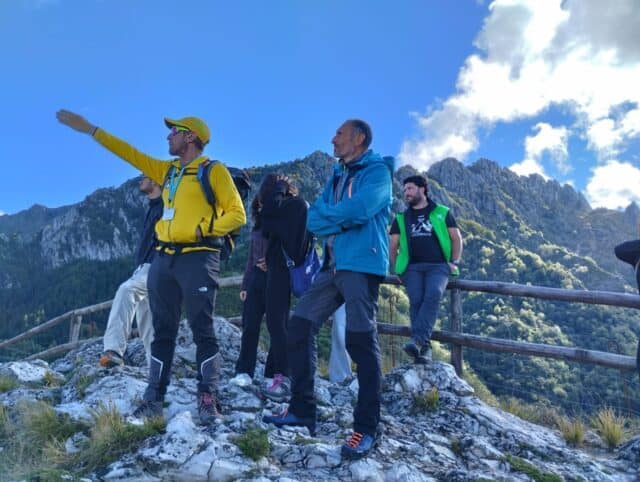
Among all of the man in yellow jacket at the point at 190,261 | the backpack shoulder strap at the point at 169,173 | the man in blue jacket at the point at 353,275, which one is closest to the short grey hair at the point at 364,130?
the man in blue jacket at the point at 353,275

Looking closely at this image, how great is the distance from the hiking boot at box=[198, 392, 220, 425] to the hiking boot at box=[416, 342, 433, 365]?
2.00 meters

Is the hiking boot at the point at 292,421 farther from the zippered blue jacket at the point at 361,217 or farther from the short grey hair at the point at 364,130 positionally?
the short grey hair at the point at 364,130

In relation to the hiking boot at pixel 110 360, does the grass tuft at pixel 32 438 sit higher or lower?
lower

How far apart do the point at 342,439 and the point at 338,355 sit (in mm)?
1916

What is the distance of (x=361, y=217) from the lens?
3.12 meters

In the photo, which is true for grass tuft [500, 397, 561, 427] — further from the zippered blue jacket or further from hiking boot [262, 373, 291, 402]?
the zippered blue jacket

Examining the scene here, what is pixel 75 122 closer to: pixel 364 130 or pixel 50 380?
pixel 364 130

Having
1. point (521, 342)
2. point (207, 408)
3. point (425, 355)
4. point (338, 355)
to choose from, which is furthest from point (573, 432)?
point (207, 408)

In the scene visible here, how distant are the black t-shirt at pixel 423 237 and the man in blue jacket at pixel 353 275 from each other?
77.1 inches

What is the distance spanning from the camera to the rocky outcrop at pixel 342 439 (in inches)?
109

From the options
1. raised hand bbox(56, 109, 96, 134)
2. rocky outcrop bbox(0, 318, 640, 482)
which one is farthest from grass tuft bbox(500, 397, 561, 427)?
raised hand bbox(56, 109, 96, 134)

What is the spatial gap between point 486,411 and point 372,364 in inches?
62.2

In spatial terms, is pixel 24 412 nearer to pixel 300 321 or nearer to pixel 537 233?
pixel 300 321

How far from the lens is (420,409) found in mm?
4152
